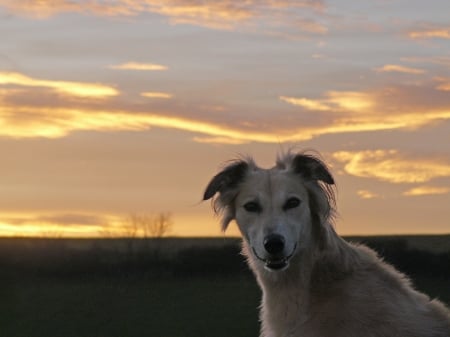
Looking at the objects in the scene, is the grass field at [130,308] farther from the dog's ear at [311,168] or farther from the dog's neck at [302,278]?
the dog's ear at [311,168]

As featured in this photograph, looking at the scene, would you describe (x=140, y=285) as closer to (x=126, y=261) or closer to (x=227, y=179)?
(x=126, y=261)

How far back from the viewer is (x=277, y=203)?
35.7 ft

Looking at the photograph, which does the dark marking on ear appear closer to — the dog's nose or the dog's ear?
the dog's ear

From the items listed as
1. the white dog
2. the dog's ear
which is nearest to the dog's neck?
the white dog

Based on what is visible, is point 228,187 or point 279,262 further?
point 228,187

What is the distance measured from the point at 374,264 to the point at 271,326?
137 cm

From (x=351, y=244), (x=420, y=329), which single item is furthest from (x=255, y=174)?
(x=420, y=329)

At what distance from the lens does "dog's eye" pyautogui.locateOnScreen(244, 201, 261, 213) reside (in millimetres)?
11023

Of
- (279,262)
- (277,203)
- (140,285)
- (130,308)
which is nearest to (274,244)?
(279,262)

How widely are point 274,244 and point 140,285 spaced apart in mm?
32916

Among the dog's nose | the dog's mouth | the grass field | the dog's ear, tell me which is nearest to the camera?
the dog's nose

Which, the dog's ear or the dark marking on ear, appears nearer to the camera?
the dog's ear

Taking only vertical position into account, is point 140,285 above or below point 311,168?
below

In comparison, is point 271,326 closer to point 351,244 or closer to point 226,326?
point 351,244
